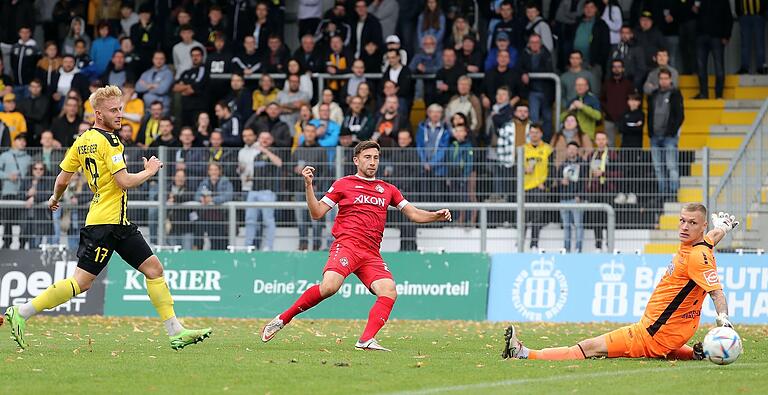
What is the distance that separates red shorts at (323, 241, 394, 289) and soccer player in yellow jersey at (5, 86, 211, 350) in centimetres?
163

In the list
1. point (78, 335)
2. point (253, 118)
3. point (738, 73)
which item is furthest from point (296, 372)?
point (738, 73)

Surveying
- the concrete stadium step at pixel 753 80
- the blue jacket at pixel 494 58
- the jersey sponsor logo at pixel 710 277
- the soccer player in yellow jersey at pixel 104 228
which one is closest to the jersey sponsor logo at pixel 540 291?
the blue jacket at pixel 494 58

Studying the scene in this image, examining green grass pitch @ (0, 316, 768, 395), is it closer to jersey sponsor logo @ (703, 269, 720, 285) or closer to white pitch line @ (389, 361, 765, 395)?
white pitch line @ (389, 361, 765, 395)

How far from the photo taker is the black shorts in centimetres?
1292

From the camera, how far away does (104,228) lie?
12.9m

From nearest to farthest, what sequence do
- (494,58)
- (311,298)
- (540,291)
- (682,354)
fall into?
(682,354)
(311,298)
(540,291)
(494,58)

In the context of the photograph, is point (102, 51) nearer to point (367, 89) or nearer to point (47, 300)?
point (367, 89)

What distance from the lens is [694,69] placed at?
26.3 m

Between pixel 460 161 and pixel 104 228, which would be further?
pixel 460 161

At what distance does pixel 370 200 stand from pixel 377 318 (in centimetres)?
129

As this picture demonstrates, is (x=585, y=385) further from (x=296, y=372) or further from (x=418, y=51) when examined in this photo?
(x=418, y=51)

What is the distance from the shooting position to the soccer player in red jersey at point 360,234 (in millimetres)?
13766

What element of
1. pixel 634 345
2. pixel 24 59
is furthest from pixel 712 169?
pixel 24 59

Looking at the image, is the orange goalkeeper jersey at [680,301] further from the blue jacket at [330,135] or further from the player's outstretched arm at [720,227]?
the blue jacket at [330,135]
